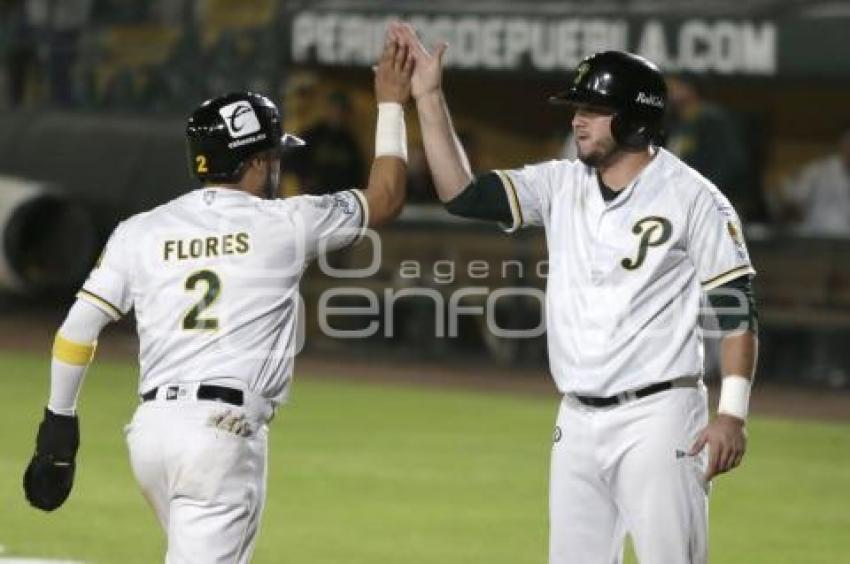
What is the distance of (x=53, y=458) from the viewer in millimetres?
6387

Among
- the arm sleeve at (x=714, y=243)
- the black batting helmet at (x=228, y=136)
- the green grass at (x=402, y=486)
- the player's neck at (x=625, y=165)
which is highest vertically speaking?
the black batting helmet at (x=228, y=136)

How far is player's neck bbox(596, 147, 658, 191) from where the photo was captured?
643cm

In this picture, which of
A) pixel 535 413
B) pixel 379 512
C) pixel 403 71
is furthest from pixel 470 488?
pixel 403 71

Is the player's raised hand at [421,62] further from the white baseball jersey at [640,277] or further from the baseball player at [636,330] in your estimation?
the white baseball jersey at [640,277]

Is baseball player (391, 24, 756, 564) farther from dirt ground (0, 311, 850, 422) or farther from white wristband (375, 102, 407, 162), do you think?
dirt ground (0, 311, 850, 422)

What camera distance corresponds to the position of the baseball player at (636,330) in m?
6.14

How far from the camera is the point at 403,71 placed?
22.5ft

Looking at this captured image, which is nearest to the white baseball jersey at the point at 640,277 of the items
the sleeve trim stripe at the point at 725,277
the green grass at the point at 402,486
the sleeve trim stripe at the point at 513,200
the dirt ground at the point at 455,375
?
the sleeve trim stripe at the point at 725,277

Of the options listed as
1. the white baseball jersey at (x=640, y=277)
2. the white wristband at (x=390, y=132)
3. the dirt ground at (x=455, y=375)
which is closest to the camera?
the white baseball jersey at (x=640, y=277)

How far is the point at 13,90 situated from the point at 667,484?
15.5 meters

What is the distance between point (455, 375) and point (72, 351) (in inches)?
386

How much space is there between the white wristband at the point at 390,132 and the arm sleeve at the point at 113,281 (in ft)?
3.25

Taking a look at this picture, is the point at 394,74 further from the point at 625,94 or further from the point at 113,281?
the point at 113,281

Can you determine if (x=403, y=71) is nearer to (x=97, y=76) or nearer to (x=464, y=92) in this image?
(x=464, y=92)
